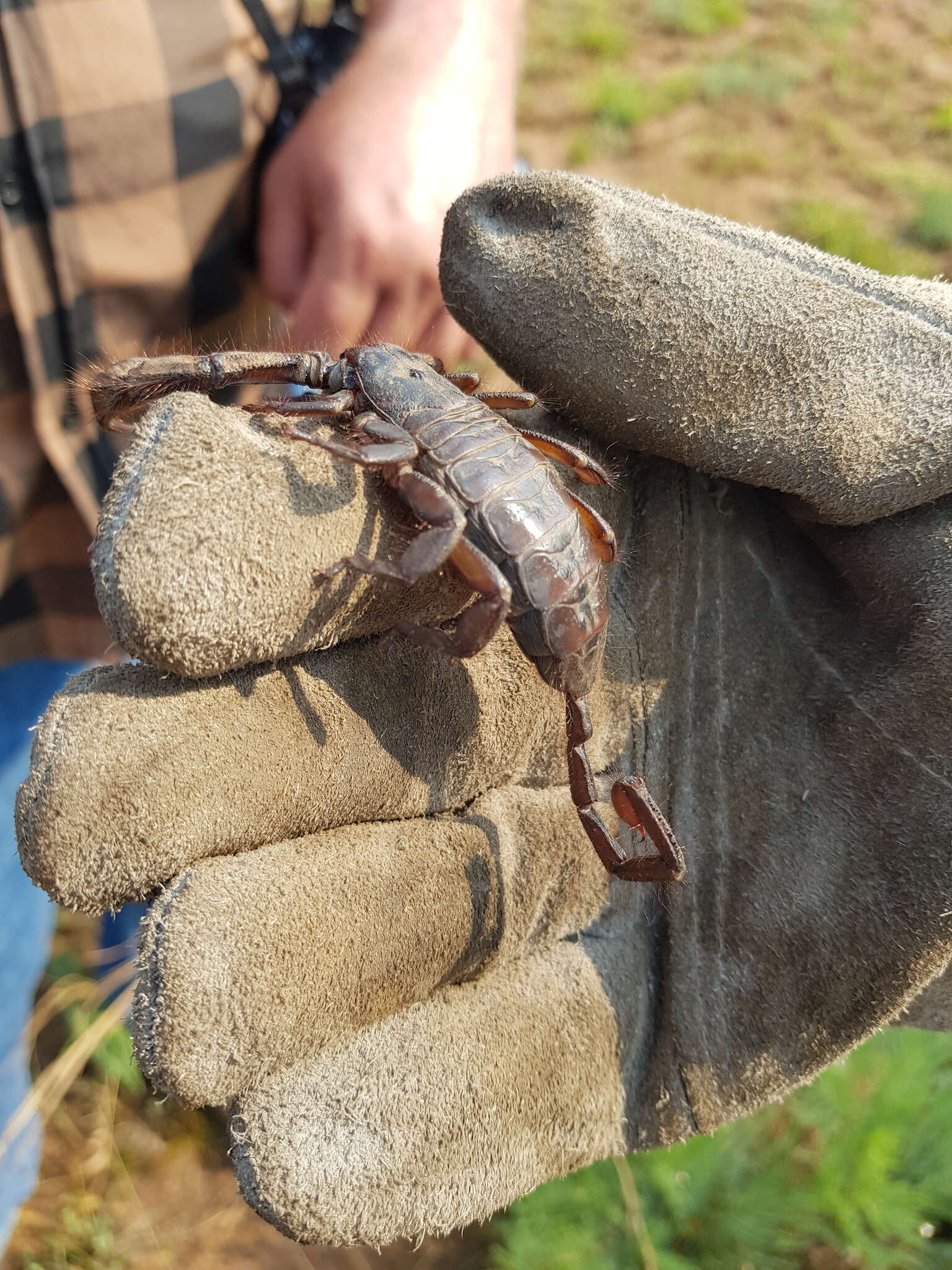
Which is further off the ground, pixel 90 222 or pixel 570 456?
pixel 90 222

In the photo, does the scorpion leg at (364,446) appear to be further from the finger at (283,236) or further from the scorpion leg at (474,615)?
the finger at (283,236)

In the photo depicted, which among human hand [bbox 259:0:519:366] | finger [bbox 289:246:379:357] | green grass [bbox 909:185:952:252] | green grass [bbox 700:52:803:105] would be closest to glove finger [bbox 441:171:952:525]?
human hand [bbox 259:0:519:366]

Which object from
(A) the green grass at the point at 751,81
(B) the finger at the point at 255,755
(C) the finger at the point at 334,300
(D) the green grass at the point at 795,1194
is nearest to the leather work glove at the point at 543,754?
(B) the finger at the point at 255,755

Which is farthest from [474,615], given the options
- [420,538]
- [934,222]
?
[934,222]

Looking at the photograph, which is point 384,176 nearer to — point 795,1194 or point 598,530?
point 598,530

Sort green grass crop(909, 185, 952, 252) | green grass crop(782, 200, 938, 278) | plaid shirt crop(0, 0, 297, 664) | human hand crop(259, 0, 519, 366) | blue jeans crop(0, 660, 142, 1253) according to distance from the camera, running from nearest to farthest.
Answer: plaid shirt crop(0, 0, 297, 664), human hand crop(259, 0, 519, 366), blue jeans crop(0, 660, 142, 1253), green grass crop(782, 200, 938, 278), green grass crop(909, 185, 952, 252)

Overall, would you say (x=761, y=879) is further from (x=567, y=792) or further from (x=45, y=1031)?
(x=45, y=1031)

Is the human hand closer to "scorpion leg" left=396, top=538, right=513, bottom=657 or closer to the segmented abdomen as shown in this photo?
the segmented abdomen
